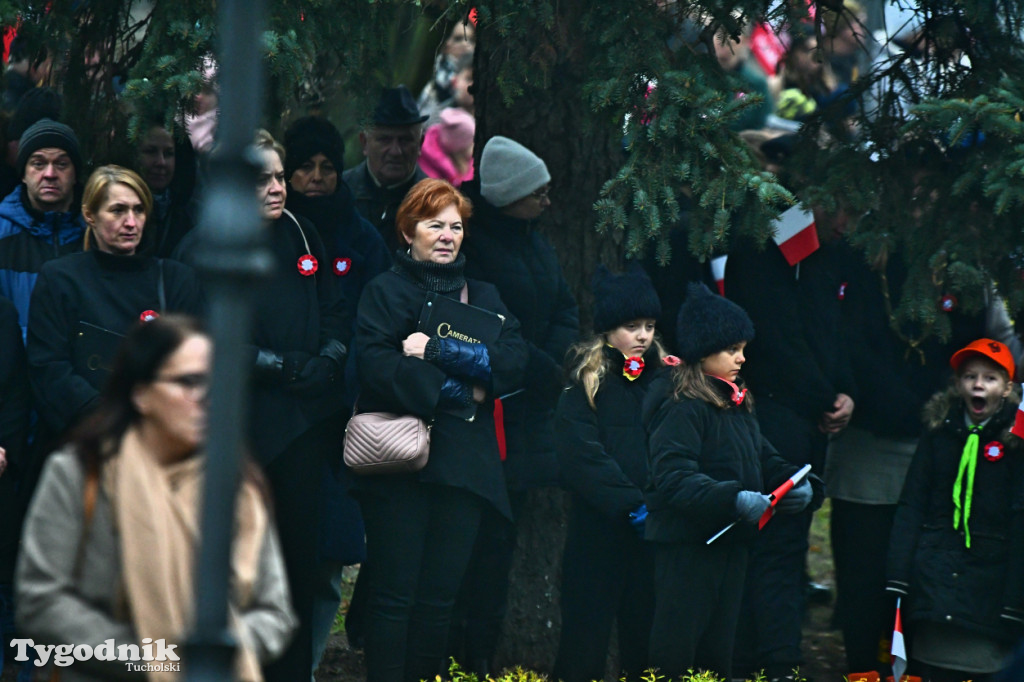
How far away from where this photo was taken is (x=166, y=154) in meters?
6.73

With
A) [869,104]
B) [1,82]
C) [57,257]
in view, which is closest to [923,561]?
[869,104]

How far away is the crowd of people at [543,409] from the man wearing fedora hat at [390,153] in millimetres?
603

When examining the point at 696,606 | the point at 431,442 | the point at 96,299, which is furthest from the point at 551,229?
the point at 96,299

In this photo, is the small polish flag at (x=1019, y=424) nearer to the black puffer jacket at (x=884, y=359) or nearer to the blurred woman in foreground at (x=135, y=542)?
the black puffer jacket at (x=884, y=359)

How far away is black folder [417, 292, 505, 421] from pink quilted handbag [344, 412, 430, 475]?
254 mm

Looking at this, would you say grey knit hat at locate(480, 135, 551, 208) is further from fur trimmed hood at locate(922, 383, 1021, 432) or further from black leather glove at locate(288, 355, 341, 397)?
fur trimmed hood at locate(922, 383, 1021, 432)

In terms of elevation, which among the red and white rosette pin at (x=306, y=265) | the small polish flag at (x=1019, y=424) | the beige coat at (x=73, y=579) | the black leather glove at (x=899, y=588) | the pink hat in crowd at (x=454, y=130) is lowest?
the beige coat at (x=73, y=579)

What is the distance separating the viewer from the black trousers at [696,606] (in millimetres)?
5805

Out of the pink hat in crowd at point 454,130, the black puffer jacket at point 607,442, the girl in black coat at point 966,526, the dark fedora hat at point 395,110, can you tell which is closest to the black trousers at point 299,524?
the black puffer jacket at point 607,442

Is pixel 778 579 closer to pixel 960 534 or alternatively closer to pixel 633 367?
pixel 960 534

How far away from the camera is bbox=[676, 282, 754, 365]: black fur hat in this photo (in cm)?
591

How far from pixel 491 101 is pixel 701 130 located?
1.76 meters

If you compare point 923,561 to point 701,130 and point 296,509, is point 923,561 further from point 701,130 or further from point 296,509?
point 296,509

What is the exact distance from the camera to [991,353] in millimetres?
6402
